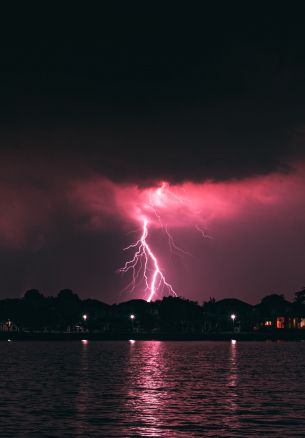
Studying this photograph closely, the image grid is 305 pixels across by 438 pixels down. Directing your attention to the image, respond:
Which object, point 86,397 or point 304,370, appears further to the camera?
point 304,370

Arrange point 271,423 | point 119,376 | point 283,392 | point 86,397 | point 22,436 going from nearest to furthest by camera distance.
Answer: point 22,436
point 271,423
point 86,397
point 283,392
point 119,376

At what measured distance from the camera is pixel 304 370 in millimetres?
110812

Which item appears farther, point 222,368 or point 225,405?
point 222,368

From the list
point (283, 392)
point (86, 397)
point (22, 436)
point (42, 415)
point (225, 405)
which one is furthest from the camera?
point (283, 392)

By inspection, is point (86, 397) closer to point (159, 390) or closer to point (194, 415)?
point (159, 390)

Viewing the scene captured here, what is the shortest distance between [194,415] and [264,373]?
165 ft

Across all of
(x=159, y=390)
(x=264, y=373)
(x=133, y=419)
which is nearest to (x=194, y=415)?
(x=133, y=419)

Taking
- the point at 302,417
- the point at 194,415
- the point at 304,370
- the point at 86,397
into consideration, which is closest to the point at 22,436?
the point at 194,415

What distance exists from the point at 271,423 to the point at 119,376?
48.3 m

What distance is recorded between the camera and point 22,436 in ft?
148

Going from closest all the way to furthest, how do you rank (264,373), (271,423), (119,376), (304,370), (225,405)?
(271,423)
(225,405)
(119,376)
(264,373)
(304,370)

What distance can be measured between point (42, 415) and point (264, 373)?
177ft

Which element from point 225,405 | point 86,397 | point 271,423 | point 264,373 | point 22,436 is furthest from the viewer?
point 264,373

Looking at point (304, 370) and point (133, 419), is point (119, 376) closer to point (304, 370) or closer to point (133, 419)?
point (304, 370)
